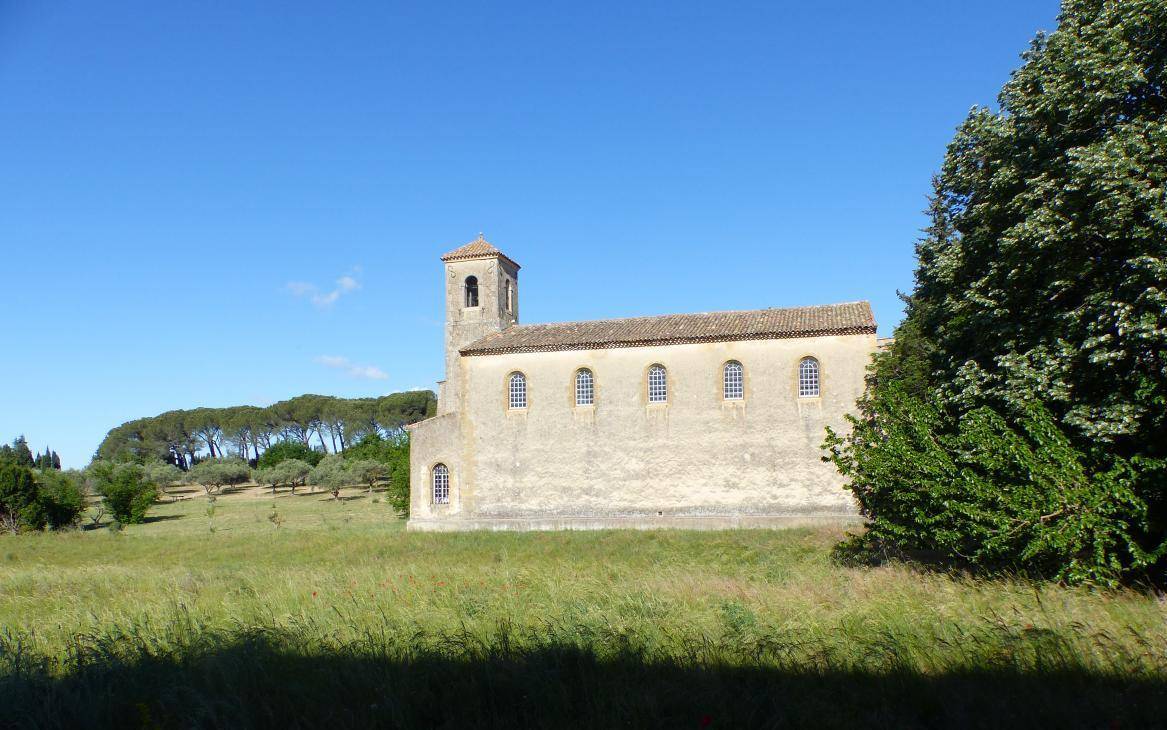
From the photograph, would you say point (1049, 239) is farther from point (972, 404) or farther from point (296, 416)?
point (296, 416)

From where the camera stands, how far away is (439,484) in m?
29.4

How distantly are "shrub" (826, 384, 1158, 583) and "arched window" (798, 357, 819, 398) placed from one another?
13246 mm

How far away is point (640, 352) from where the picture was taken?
1088 inches

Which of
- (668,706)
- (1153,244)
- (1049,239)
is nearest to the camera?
(668,706)

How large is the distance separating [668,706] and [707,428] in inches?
842

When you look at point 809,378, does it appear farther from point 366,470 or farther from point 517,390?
point 366,470

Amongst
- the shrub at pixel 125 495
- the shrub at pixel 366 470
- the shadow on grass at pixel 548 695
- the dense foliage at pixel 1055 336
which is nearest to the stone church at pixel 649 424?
the dense foliage at pixel 1055 336

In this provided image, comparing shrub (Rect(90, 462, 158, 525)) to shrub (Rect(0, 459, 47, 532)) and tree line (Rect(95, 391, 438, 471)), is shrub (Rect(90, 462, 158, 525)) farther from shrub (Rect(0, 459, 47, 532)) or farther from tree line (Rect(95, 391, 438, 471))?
tree line (Rect(95, 391, 438, 471))

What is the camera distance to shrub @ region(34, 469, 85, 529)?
38.2 m

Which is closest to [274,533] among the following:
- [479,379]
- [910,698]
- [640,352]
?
[479,379]

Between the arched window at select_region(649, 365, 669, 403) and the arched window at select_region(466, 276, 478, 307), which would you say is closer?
the arched window at select_region(649, 365, 669, 403)

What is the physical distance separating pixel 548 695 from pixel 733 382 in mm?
21862

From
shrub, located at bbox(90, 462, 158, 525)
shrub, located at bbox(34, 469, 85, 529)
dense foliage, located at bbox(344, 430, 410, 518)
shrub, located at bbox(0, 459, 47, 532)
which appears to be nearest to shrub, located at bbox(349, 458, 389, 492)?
dense foliage, located at bbox(344, 430, 410, 518)

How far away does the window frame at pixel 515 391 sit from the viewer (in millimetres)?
28734
